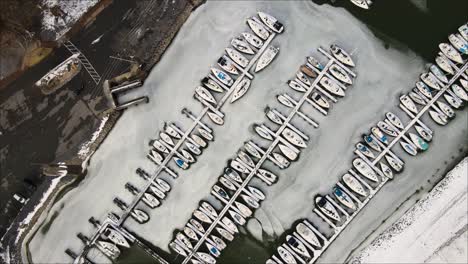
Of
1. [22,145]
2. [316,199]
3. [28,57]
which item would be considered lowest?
[22,145]

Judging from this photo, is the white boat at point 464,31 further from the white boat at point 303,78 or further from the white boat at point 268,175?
the white boat at point 268,175

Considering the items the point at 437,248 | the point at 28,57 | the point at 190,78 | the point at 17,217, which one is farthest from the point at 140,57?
the point at 437,248

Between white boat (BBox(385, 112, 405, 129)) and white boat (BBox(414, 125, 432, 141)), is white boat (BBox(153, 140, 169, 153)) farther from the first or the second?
white boat (BBox(414, 125, 432, 141))

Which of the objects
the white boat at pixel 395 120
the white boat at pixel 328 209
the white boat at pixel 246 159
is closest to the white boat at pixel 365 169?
the white boat at pixel 328 209

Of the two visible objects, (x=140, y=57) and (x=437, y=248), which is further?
(x=140, y=57)

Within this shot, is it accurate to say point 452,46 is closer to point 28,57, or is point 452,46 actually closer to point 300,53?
point 300,53
